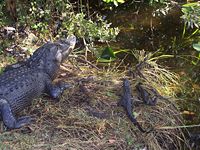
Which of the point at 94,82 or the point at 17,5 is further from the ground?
the point at 17,5

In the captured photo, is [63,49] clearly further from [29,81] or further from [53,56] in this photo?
[29,81]

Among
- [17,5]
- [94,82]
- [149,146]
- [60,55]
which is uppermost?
[17,5]

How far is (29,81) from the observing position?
4.16 meters

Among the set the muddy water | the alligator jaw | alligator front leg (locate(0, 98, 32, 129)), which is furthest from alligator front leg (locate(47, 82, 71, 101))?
the muddy water

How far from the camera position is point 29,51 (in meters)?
5.05

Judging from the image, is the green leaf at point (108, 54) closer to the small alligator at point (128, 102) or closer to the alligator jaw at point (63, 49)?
the alligator jaw at point (63, 49)

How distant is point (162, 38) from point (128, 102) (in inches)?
65.8

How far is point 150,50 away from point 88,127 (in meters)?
1.74

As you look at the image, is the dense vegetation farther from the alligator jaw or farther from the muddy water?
the alligator jaw

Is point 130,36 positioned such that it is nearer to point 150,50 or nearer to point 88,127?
point 150,50

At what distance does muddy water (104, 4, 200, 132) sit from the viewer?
15.0 ft

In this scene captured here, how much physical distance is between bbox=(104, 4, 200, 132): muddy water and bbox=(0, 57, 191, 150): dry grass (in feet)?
1.05

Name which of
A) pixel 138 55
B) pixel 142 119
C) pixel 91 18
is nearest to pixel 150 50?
pixel 138 55

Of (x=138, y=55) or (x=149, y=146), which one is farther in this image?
(x=138, y=55)
